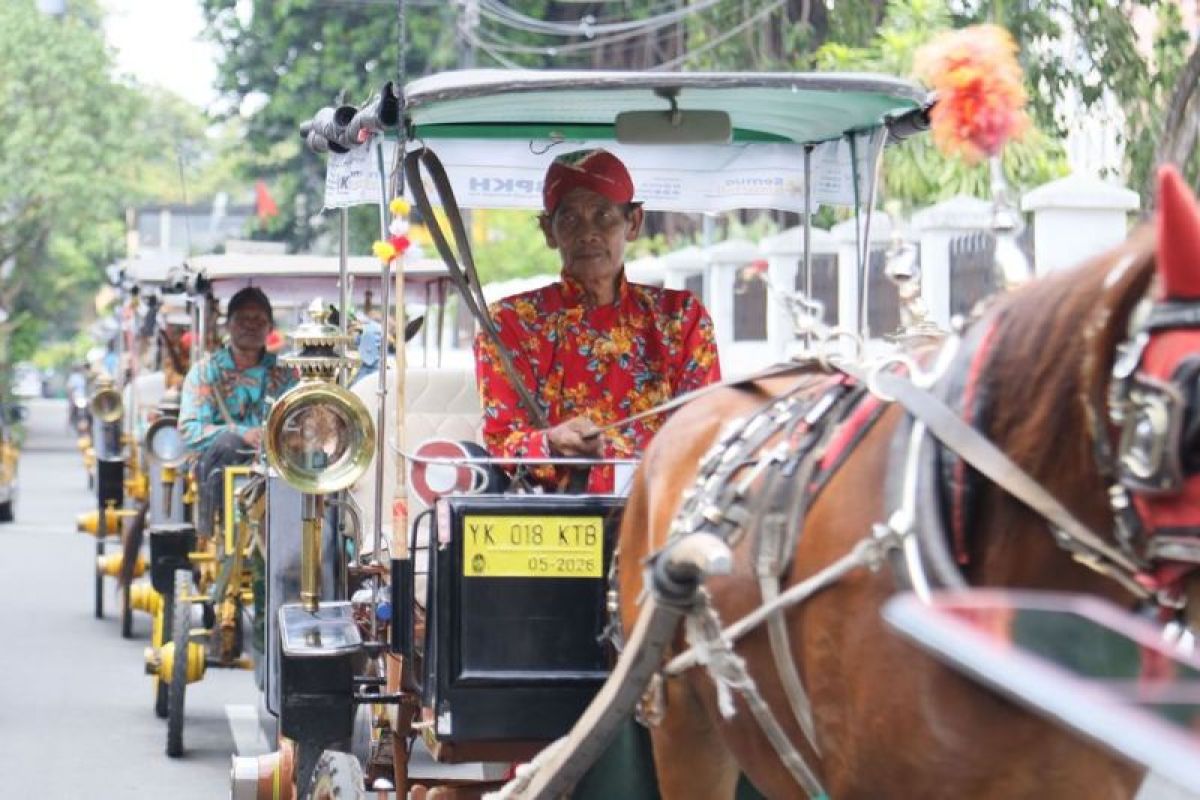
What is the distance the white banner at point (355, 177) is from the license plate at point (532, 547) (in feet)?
4.91

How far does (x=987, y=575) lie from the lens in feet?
12.9

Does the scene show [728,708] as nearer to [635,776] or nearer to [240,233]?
[635,776]

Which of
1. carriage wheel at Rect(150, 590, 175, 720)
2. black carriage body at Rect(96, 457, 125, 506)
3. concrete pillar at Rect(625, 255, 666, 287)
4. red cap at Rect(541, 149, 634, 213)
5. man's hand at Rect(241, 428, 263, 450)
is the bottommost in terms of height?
carriage wheel at Rect(150, 590, 175, 720)

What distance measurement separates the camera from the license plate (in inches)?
229

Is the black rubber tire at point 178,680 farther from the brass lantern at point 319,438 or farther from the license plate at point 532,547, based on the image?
the license plate at point 532,547

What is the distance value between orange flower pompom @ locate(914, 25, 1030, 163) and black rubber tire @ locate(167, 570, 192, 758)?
21.0ft

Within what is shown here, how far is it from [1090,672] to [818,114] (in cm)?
380

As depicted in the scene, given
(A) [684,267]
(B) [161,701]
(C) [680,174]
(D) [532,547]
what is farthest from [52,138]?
(D) [532,547]

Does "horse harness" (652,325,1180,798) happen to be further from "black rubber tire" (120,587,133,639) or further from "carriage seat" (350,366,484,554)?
"black rubber tire" (120,587,133,639)

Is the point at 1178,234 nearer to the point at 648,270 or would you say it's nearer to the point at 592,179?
the point at 592,179

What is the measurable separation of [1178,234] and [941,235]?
458 inches

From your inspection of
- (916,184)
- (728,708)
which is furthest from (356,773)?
(916,184)

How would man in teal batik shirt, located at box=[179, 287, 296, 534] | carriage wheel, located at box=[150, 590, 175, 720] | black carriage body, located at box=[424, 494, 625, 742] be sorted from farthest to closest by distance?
man in teal batik shirt, located at box=[179, 287, 296, 534] < carriage wheel, located at box=[150, 590, 175, 720] < black carriage body, located at box=[424, 494, 625, 742]

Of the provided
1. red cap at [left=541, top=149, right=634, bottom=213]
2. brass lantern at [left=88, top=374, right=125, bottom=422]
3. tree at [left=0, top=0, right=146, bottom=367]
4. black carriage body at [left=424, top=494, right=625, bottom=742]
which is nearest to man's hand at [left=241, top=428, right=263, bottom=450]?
red cap at [left=541, top=149, right=634, bottom=213]
